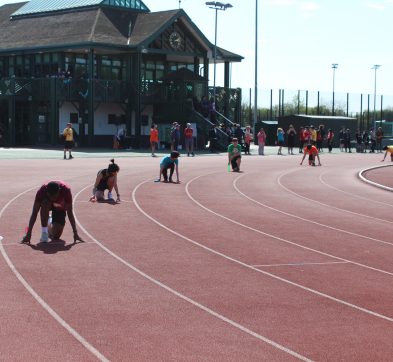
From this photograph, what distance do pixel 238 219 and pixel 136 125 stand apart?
34.4 m

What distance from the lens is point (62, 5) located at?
58219 millimetres

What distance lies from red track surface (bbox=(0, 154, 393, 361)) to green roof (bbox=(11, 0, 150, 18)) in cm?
3432

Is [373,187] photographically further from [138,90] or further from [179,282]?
[138,90]

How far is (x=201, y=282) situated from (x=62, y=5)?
161ft

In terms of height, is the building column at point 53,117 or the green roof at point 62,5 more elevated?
the green roof at point 62,5

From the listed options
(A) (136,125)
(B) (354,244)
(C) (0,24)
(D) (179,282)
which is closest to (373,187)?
(B) (354,244)

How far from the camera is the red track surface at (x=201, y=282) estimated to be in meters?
8.38

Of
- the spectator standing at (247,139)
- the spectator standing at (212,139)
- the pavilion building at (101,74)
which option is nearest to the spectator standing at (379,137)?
the pavilion building at (101,74)

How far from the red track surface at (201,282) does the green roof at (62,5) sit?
34.3m

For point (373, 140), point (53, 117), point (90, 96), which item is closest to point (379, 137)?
point (373, 140)

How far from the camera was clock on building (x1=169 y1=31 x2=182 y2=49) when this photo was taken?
54.9m

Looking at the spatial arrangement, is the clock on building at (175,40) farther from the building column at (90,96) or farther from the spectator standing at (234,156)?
the spectator standing at (234,156)

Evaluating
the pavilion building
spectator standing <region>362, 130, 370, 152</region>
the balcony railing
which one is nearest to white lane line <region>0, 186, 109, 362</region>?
the balcony railing

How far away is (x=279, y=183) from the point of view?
2927cm
